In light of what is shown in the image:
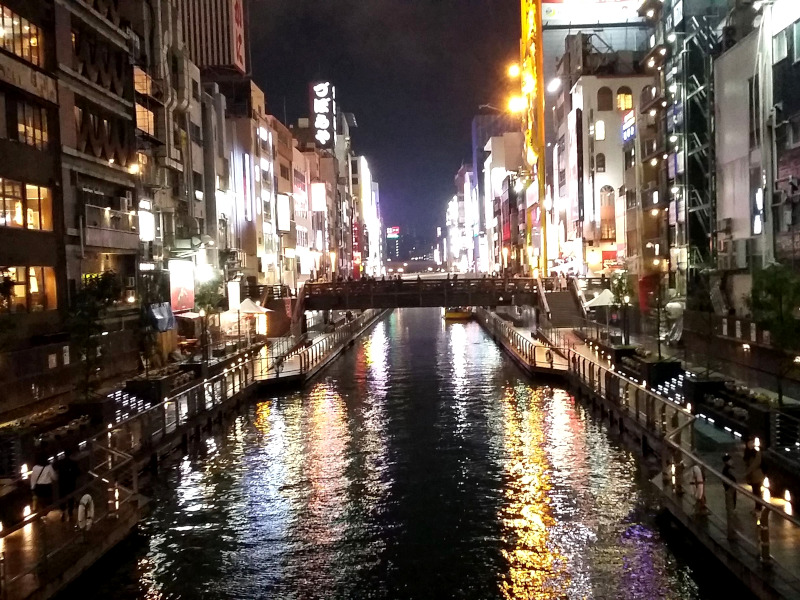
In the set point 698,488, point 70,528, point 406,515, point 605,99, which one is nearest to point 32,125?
point 70,528

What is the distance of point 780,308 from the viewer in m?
22.7

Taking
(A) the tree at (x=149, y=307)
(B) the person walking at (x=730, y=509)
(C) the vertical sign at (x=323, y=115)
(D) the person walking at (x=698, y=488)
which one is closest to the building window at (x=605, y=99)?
(C) the vertical sign at (x=323, y=115)

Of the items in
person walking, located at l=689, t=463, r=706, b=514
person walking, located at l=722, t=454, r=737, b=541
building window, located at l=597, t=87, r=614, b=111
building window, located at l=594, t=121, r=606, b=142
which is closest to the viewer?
person walking, located at l=722, t=454, r=737, b=541

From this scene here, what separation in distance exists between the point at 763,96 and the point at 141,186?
31486mm

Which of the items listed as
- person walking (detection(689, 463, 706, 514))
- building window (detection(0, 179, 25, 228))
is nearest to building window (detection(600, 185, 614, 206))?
building window (detection(0, 179, 25, 228))

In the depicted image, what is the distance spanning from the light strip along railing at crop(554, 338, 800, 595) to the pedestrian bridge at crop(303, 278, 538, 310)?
105ft

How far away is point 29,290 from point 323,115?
92343 mm

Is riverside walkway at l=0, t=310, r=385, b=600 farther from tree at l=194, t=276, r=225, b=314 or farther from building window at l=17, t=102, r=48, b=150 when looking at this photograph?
building window at l=17, t=102, r=48, b=150

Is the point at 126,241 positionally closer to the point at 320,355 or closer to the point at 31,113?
the point at 31,113

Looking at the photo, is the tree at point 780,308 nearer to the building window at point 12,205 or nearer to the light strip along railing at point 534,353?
the light strip along railing at point 534,353

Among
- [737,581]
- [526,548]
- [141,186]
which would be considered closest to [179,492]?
[526,548]

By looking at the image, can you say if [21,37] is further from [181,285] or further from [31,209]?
[181,285]

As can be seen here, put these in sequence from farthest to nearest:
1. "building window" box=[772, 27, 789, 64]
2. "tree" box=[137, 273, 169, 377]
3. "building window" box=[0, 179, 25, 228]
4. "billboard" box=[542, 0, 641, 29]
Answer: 1. "billboard" box=[542, 0, 641, 29]
2. "tree" box=[137, 273, 169, 377]
3. "building window" box=[772, 27, 789, 64]
4. "building window" box=[0, 179, 25, 228]

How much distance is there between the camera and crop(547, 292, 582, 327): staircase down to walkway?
56.0 meters
